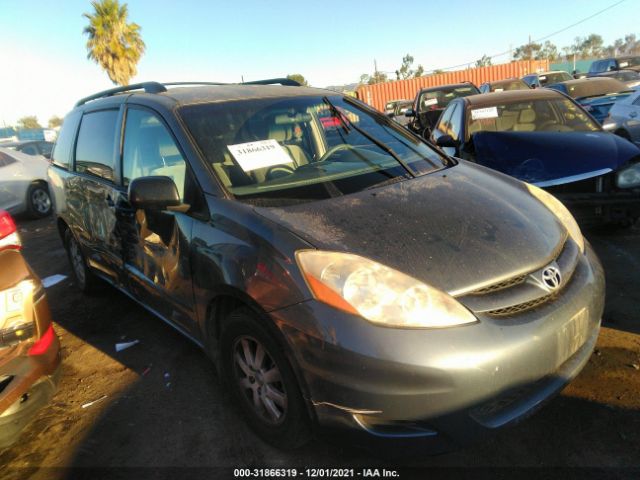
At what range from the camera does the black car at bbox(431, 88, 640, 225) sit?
13.6ft

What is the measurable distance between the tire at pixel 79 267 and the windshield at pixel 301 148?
2.33 m

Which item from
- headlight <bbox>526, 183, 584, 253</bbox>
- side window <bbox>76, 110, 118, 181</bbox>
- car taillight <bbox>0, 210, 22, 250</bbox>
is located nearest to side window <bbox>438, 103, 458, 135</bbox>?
headlight <bbox>526, 183, 584, 253</bbox>

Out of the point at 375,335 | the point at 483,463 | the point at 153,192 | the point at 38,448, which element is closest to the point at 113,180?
the point at 153,192

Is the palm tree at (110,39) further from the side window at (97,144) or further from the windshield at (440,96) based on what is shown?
the side window at (97,144)

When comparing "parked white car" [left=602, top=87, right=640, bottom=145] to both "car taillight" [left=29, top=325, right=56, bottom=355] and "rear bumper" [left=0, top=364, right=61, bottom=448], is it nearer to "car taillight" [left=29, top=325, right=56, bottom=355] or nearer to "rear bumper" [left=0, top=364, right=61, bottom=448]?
"car taillight" [left=29, top=325, right=56, bottom=355]

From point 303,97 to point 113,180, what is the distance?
142 cm

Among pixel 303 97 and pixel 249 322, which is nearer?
pixel 249 322

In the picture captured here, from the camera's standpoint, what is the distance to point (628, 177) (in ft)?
13.5

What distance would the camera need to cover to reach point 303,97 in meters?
3.21

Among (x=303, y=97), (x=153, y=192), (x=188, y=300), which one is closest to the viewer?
(x=153, y=192)

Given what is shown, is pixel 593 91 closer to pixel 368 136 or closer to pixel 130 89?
pixel 368 136

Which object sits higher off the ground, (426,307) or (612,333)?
(426,307)

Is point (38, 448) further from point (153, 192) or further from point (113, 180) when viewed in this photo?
point (113, 180)

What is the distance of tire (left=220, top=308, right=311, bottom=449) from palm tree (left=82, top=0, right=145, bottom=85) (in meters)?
26.1
